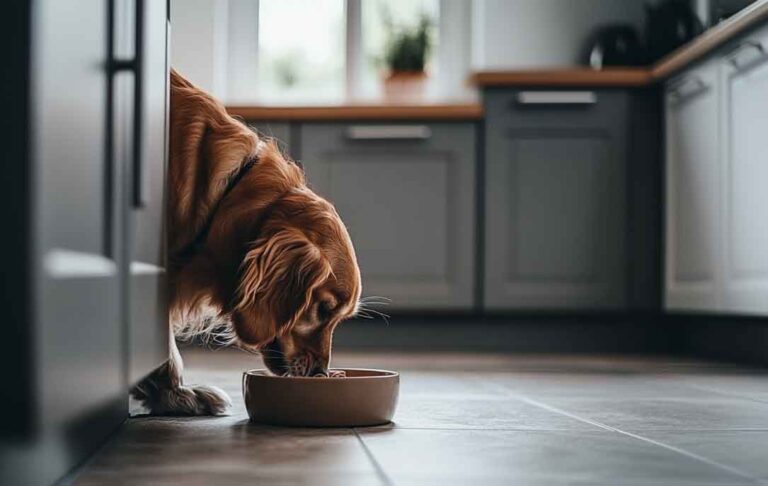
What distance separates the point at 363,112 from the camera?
402cm

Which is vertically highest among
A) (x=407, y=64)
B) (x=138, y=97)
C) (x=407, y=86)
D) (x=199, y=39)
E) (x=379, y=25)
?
(x=379, y=25)

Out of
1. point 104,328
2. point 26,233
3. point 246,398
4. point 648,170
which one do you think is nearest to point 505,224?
point 648,170

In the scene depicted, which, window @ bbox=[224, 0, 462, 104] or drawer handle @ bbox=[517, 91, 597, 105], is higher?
window @ bbox=[224, 0, 462, 104]

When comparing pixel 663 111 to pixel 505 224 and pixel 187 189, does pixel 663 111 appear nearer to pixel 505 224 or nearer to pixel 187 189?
pixel 505 224

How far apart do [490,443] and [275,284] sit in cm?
48

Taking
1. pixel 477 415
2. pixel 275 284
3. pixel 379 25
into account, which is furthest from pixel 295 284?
pixel 379 25

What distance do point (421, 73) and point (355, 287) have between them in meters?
2.96

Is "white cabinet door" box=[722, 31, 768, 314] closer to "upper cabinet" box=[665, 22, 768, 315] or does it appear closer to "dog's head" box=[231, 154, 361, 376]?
"upper cabinet" box=[665, 22, 768, 315]

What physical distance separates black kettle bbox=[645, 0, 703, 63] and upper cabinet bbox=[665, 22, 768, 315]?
476mm

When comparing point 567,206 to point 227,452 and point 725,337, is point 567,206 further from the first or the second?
point 227,452

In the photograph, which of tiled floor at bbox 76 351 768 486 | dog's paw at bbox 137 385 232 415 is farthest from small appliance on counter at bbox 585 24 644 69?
dog's paw at bbox 137 385 232 415

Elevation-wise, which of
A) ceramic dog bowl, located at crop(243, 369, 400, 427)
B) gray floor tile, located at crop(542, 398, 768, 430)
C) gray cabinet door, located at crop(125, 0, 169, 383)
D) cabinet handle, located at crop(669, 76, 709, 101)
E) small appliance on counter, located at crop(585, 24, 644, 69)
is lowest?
gray floor tile, located at crop(542, 398, 768, 430)

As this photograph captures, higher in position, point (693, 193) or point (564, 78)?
point (564, 78)

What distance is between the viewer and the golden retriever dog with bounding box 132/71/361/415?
1761 millimetres
